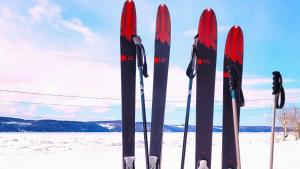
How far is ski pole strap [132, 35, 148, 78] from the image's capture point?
3.76 m

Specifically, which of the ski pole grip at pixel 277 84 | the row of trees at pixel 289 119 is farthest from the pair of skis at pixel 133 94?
the row of trees at pixel 289 119

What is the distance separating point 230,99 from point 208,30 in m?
0.84

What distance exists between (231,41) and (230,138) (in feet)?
3.67

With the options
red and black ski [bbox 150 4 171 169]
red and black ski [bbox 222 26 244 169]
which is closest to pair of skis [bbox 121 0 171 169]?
red and black ski [bbox 150 4 171 169]

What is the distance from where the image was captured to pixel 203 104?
3.88 metres

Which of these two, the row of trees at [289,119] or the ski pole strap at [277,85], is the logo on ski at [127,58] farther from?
the row of trees at [289,119]

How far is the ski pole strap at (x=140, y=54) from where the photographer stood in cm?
376

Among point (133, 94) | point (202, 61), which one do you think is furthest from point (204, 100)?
point (133, 94)

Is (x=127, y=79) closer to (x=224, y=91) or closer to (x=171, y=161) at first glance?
(x=224, y=91)

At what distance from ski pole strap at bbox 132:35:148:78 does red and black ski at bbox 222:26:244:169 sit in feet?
2.91

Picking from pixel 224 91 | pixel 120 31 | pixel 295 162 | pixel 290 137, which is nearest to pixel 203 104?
pixel 224 91

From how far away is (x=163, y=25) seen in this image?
167 inches

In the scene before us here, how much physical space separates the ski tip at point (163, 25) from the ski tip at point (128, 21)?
294mm

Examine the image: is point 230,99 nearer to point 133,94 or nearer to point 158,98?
point 158,98
